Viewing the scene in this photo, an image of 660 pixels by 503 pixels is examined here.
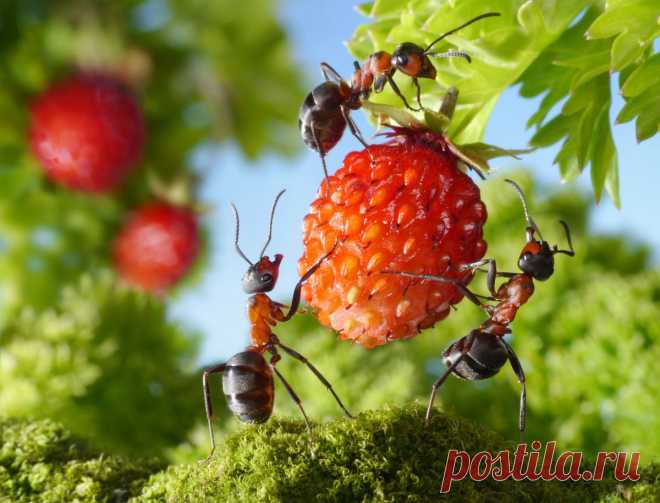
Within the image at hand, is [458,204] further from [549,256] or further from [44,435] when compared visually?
[44,435]

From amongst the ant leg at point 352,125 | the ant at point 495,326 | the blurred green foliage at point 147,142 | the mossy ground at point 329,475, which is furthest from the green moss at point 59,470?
the blurred green foliage at point 147,142

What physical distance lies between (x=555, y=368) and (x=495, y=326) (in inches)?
63.1

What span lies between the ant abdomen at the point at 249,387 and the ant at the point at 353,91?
1.25 ft

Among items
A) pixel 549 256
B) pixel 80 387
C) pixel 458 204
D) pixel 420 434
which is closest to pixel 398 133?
pixel 458 204

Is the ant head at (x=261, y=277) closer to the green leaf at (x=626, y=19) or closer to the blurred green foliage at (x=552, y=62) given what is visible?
the blurred green foliage at (x=552, y=62)

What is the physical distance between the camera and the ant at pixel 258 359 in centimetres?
128

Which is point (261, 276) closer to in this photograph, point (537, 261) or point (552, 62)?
point (537, 261)

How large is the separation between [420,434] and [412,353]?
1824 mm

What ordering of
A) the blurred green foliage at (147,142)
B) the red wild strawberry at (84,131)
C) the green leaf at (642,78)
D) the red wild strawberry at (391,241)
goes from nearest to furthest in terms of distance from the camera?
1. the red wild strawberry at (391,241)
2. the green leaf at (642,78)
3. the blurred green foliage at (147,142)
4. the red wild strawberry at (84,131)

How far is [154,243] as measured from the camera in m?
4.02

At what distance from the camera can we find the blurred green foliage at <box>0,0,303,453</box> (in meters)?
2.83

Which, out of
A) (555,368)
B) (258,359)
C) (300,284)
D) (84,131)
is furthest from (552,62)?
(84,131)

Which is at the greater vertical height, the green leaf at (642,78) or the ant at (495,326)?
the green leaf at (642,78)

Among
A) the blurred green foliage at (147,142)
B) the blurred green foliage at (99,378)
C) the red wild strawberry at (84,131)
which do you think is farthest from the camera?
the red wild strawberry at (84,131)
